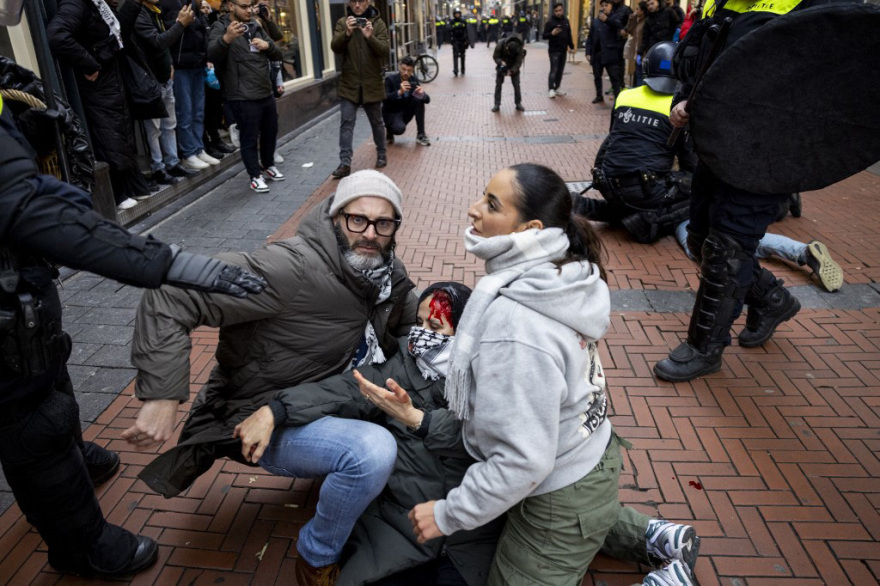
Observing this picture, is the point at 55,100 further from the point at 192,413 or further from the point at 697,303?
the point at 697,303

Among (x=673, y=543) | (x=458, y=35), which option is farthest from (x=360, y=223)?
(x=458, y=35)

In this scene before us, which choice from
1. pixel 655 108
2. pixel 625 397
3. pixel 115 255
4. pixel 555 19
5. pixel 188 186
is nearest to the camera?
pixel 115 255

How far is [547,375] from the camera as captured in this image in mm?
1682

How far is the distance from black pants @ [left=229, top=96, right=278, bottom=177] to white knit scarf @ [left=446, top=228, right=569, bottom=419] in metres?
5.78

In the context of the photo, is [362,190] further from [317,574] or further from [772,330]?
[772,330]

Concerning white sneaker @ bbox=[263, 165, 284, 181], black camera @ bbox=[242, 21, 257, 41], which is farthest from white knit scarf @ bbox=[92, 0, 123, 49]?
white sneaker @ bbox=[263, 165, 284, 181]

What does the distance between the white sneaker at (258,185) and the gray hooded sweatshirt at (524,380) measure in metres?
5.92

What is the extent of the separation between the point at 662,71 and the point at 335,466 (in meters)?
4.49

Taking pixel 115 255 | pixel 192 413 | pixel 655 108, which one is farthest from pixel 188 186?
pixel 115 255

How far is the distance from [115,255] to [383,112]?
336 inches

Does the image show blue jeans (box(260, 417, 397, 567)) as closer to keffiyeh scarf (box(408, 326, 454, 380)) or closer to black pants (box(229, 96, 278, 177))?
keffiyeh scarf (box(408, 326, 454, 380))

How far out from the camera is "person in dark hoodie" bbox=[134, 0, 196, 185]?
5.67 m

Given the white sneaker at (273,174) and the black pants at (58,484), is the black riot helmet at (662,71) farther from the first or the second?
the black pants at (58,484)

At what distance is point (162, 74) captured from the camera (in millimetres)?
6055
